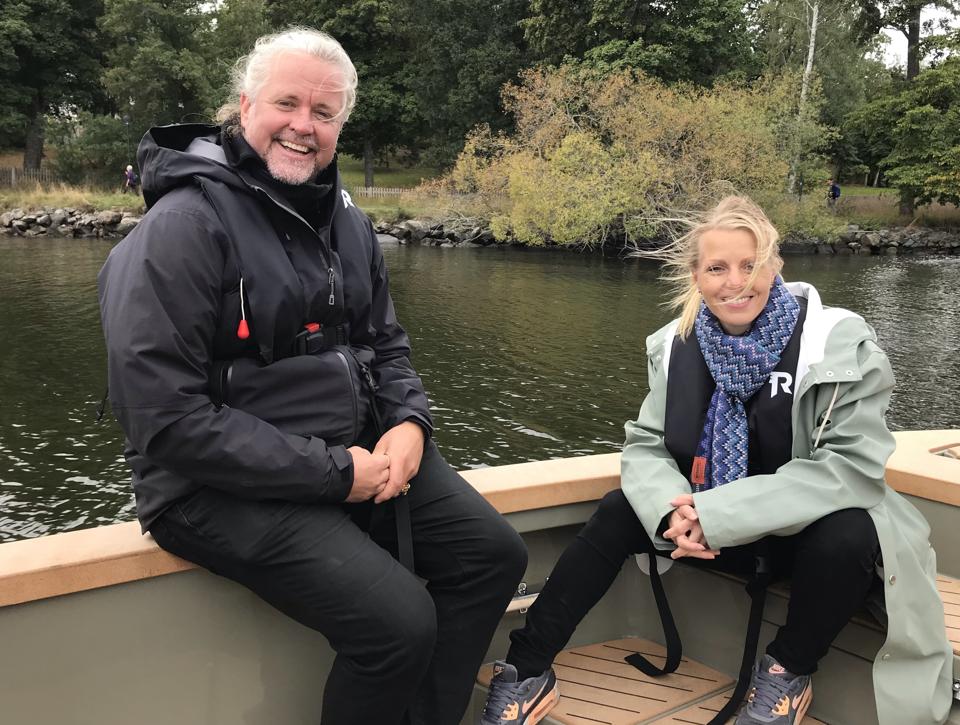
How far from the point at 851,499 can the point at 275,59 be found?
1797 mm

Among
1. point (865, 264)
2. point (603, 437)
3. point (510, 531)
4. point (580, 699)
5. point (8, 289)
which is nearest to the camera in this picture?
point (510, 531)

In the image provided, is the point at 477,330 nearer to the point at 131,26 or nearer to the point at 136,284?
the point at 136,284

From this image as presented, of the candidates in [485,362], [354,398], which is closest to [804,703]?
[354,398]

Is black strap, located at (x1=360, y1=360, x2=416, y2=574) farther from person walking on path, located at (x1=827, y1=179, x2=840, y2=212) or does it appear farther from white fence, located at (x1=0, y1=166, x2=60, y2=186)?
white fence, located at (x1=0, y1=166, x2=60, y2=186)

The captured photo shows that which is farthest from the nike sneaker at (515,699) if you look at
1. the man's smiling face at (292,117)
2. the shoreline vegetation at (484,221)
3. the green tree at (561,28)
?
the green tree at (561,28)

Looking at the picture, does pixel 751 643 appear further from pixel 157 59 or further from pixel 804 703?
pixel 157 59

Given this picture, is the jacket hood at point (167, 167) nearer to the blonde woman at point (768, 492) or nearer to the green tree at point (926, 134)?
the blonde woman at point (768, 492)

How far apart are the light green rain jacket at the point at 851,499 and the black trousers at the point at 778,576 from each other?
2.1 inches

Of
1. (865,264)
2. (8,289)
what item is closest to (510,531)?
(8,289)

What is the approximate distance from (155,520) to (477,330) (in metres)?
11.7

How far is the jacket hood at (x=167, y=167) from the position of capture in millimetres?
→ 1958

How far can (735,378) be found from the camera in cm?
228

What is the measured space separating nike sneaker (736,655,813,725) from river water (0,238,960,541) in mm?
5447

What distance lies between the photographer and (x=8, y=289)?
1652 cm
